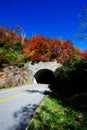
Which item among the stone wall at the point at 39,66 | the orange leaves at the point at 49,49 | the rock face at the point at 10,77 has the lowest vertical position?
the rock face at the point at 10,77

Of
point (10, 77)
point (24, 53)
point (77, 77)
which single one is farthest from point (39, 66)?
point (77, 77)

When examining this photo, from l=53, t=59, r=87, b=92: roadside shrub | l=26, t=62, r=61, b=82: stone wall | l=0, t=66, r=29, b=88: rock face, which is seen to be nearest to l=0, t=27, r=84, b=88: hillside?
l=0, t=66, r=29, b=88: rock face

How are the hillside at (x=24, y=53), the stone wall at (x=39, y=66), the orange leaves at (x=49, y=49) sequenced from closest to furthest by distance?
the hillside at (x=24, y=53), the stone wall at (x=39, y=66), the orange leaves at (x=49, y=49)

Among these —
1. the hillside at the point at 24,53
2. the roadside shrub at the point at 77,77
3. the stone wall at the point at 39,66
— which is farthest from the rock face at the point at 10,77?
the roadside shrub at the point at 77,77

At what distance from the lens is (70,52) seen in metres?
42.9

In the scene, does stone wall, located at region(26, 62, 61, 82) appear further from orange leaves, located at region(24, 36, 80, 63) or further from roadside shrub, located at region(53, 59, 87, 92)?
roadside shrub, located at region(53, 59, 87, 92)

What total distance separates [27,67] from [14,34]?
18.0 metres

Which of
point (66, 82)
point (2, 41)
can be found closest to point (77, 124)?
point (66, 82)

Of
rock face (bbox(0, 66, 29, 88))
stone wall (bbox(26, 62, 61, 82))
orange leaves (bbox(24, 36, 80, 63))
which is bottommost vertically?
rock face (bbox(0, 66, 29, 88))

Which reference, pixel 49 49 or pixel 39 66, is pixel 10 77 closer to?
pixel 39 66

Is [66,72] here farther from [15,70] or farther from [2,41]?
[2,41]

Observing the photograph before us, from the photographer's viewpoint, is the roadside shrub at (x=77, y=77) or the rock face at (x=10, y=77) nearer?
the roadside shrub at (x=77, y=77)

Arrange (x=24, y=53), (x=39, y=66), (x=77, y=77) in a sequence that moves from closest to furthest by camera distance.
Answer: (x=77, y=77) → (x=39, y=66) → (x=24, y=53)

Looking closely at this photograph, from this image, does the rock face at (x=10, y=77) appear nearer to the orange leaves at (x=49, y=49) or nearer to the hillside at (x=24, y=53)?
the hillside at (x=24, y=53)
